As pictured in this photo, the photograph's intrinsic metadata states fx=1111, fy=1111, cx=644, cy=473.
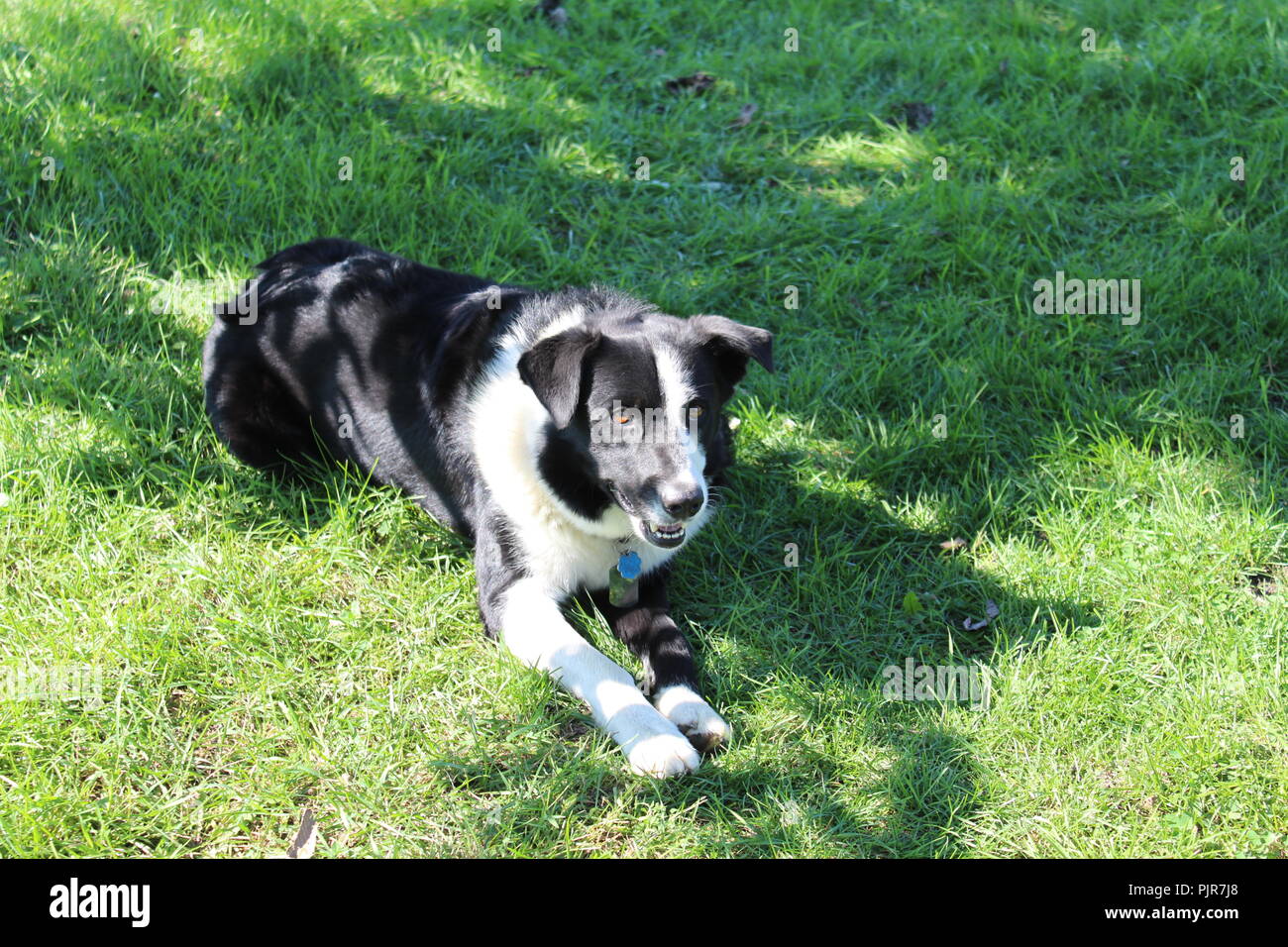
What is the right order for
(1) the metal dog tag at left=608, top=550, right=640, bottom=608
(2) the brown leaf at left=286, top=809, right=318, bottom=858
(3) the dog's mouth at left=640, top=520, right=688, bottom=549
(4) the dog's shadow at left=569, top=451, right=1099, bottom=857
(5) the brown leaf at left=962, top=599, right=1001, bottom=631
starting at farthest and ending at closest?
1. (5) the brown leaf at left=962, top=599, right=1001, bottom=631
2. (1) the metal dog tag at left=608, top=550, right=640, bottom=608
3. (3) the dog's mouth at left=640, top=520, right=688, bottom=549
4. (4) the dog's shadow at left=569, top=451, right=1099, bottom=857
5. (2) the brown leaf at left=286, top=809, right=318, bottom=858

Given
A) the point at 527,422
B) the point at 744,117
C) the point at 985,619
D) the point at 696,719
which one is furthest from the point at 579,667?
the point at 744,117

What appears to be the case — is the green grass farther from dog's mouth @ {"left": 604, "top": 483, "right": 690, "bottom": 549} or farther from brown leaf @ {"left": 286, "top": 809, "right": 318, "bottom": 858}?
dog's mouth @ {"left": 604, "top": 483, "right": 690, "bottom": 549}

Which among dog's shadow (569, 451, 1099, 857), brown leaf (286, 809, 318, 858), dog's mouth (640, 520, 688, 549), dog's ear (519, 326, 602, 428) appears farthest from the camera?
dog's mouth (640, 520, 688, 549)

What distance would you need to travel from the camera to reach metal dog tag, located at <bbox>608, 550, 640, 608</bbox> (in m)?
3.46

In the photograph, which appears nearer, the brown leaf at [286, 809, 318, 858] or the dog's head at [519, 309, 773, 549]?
the brown leaf at [286, 809, 318, 858]

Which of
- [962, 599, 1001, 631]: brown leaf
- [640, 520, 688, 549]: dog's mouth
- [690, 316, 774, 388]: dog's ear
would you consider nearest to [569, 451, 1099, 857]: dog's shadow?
[962, 599, 1001, 631]: brown leaf

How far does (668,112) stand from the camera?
18.9ft

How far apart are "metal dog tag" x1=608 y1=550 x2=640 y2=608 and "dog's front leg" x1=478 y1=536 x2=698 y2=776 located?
0.19m

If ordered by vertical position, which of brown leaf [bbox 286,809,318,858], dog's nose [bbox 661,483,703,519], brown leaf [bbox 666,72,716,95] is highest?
brown leaf [bbox 666,72,716,95]

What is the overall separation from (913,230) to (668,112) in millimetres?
1523

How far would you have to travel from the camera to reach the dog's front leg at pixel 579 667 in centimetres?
302

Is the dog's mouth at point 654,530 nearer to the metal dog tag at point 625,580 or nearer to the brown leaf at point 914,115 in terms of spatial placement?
the metal dog tag at point 625,580
